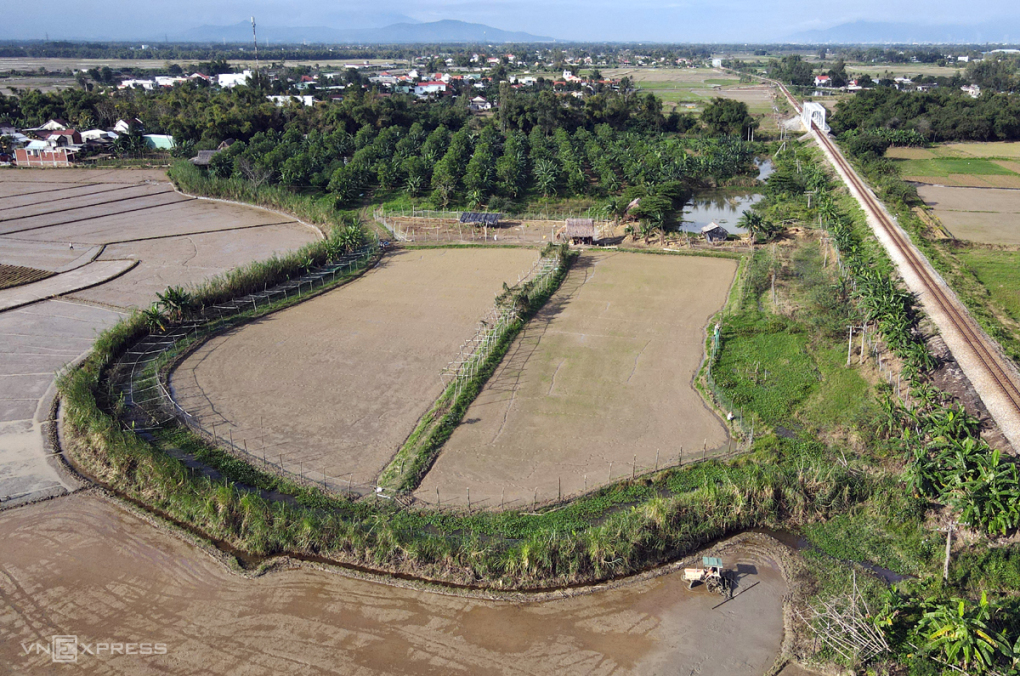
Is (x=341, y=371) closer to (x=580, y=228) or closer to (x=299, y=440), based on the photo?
(x=299, y=440)

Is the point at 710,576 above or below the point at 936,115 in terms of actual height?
below

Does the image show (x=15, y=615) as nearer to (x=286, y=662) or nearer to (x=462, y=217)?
(x=286, y=662)

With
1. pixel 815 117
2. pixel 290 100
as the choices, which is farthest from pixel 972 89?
pixel 290 100

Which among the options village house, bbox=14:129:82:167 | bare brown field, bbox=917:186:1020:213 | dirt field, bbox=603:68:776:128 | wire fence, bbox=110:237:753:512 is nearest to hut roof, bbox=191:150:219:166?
village house, bbox=14:129:82:167

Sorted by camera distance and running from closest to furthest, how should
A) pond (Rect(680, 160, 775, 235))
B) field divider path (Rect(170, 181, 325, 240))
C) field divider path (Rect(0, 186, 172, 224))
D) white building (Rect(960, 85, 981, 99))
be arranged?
field divider path (Rect(170, 181, 325, 240))
field divider path (Rect(0, 186, 172, 224))
pond (Rect(680, 160, 775, 235))
white building (Rect(960, 85, 981, 99))

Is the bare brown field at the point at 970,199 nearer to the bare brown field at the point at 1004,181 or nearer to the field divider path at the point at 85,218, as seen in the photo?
the bare brown field at the point at 1004,181

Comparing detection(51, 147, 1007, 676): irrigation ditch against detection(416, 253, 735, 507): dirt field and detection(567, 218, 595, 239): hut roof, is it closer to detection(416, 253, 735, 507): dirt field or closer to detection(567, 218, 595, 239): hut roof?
detection(416, 253, 735, 507): dirt field
